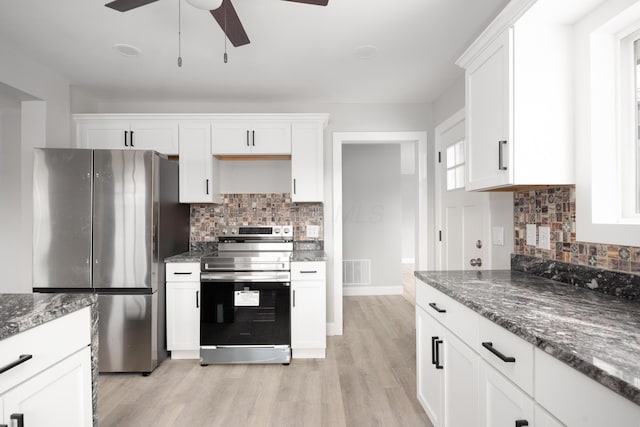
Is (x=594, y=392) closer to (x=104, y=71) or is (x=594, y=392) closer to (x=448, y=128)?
(x=448, y=128)

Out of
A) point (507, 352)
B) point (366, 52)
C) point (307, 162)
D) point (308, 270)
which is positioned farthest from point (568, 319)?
point (307, 162)

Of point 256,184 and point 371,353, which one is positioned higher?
point 256,184

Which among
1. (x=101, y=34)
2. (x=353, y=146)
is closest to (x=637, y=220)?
(x=101, y=34)

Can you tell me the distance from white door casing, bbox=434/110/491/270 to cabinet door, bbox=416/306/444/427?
2.69ft

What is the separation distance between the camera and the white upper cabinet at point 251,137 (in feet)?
10.6

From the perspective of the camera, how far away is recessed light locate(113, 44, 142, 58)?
97.0 inches

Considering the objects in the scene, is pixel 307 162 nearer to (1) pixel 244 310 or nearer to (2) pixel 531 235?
(1) pixel 244 310

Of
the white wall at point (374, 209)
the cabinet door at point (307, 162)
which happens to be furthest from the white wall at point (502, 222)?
the white wall at point (374, 209)

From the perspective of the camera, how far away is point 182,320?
2914 millimetres

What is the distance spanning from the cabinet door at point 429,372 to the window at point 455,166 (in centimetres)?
137

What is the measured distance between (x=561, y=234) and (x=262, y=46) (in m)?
2.19

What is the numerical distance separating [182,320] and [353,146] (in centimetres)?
349

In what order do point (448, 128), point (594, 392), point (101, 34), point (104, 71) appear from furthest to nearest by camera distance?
1. point (448, 128)
2. point (104, 71)
3. point (101, 34)
4. point (594, 392)

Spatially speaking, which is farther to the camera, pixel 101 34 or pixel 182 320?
pixel 182 320
